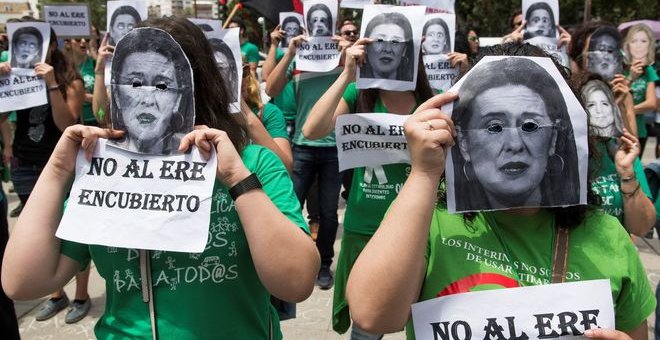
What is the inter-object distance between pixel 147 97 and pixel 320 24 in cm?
325

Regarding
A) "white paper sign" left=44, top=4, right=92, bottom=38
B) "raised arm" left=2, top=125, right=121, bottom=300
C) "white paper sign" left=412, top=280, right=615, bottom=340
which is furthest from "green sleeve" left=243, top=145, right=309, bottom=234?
"white paper sign" left=44, top=4, right=92, bottom=38

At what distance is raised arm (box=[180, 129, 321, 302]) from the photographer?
144 centimetres

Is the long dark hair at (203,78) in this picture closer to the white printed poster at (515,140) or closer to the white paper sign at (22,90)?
the white printed poster at (515,140)

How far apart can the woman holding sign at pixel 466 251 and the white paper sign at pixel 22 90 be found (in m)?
3.20

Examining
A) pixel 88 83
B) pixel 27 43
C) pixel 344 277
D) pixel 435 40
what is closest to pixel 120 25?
pixel 27 43

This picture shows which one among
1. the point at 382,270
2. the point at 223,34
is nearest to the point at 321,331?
the point at 223,34

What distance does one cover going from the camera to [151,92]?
5.04ft

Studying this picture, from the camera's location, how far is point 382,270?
1.26 m

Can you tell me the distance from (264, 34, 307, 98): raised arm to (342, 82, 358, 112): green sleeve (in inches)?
55.5

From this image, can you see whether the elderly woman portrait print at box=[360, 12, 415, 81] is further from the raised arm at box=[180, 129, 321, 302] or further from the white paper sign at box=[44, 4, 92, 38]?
the white paper sign at box=[44, 4, 92, 38]

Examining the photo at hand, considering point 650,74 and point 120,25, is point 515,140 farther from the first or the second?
point 650,74

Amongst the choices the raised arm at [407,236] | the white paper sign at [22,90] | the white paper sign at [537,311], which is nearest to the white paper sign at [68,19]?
the white paper sign at [22,90]

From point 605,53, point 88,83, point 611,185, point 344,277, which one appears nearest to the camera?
point 611,185

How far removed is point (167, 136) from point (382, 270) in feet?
2.16
